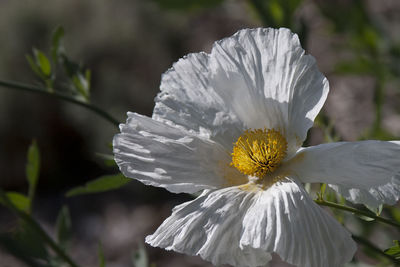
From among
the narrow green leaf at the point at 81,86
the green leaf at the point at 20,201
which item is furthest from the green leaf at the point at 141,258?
the narrow green leaf at the point at 81,86

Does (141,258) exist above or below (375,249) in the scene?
below

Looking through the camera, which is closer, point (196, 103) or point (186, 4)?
point (196, 103)

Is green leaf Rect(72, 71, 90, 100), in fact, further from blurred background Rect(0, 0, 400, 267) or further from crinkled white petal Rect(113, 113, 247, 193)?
blurred background Rect(0, 0, 400, 267)

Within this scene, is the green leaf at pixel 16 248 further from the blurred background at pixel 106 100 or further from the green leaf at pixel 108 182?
the blurred background at pixel 106 100

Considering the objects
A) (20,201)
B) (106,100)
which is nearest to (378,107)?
(20,201)

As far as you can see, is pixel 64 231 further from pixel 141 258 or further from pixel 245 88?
pixel 245 88

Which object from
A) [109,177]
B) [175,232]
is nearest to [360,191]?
[175,232]

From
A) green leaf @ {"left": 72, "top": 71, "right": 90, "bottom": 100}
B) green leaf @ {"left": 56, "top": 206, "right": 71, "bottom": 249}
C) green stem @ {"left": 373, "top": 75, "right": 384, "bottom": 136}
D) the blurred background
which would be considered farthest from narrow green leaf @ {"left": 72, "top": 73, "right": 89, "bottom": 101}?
the blurred background
